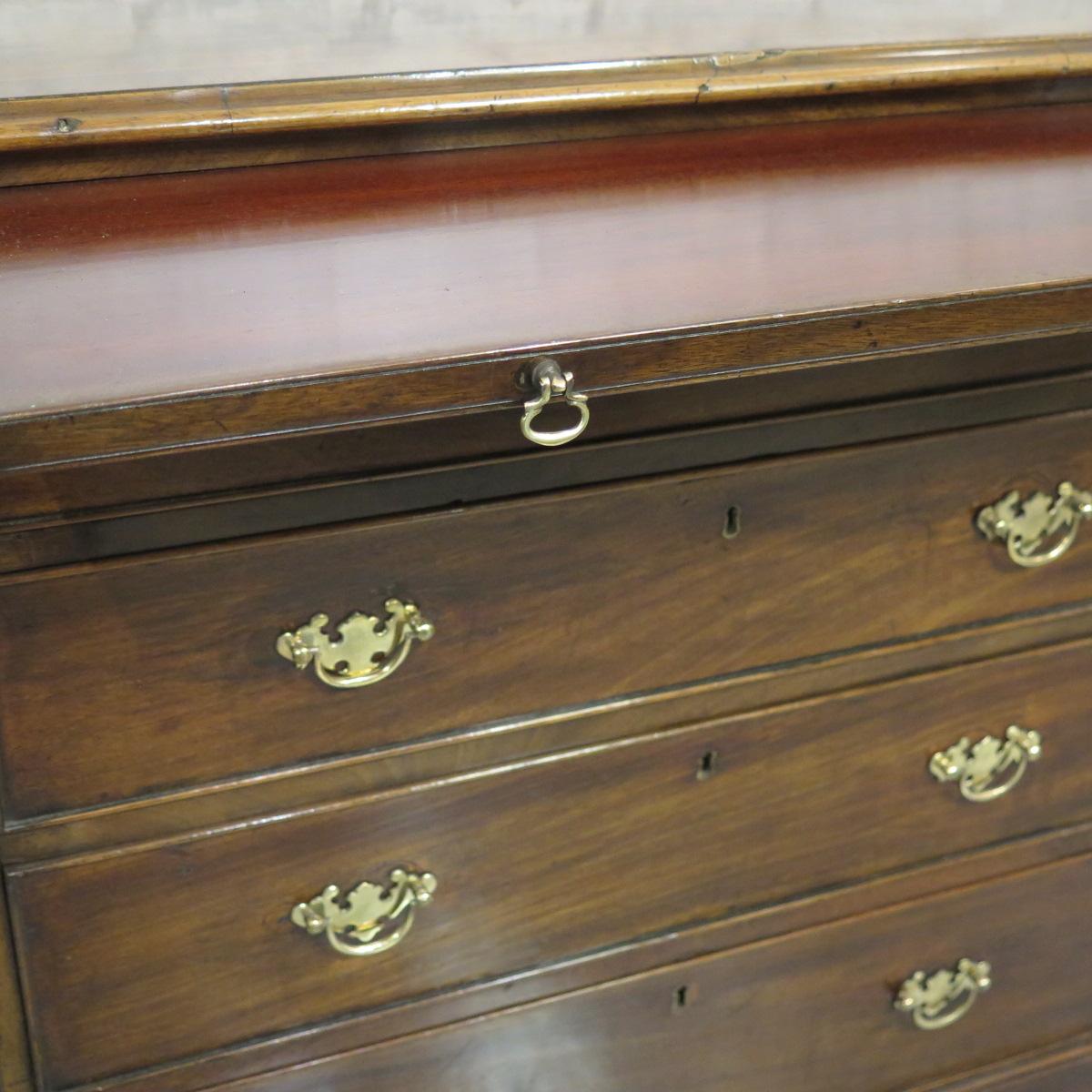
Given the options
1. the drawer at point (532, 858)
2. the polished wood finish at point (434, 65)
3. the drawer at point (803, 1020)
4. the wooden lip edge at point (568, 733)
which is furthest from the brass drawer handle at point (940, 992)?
the polished wood finish at point (434, 65)

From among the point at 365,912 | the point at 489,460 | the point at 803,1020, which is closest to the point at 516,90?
the point at 489,460

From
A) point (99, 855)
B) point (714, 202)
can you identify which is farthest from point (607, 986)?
point (714, 202)

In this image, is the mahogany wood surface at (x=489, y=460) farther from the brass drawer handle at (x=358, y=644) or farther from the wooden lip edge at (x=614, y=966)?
the wooden lip edge at (x=614, y=966)

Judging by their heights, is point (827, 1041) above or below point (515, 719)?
below

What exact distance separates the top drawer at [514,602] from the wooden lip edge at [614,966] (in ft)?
0.66

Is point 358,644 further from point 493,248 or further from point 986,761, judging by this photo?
point 986,761

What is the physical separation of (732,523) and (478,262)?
0.21 m

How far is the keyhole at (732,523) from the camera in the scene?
0.75m

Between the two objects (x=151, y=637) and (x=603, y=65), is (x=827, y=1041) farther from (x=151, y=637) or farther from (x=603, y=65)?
(x=603, y=65)

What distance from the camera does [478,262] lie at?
69cm

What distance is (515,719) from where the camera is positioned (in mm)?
763

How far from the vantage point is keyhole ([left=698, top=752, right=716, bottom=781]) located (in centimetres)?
83

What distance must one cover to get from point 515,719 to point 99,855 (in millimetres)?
240

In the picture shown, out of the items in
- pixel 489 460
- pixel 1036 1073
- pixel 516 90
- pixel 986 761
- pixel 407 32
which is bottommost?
pixel 1036 1073
